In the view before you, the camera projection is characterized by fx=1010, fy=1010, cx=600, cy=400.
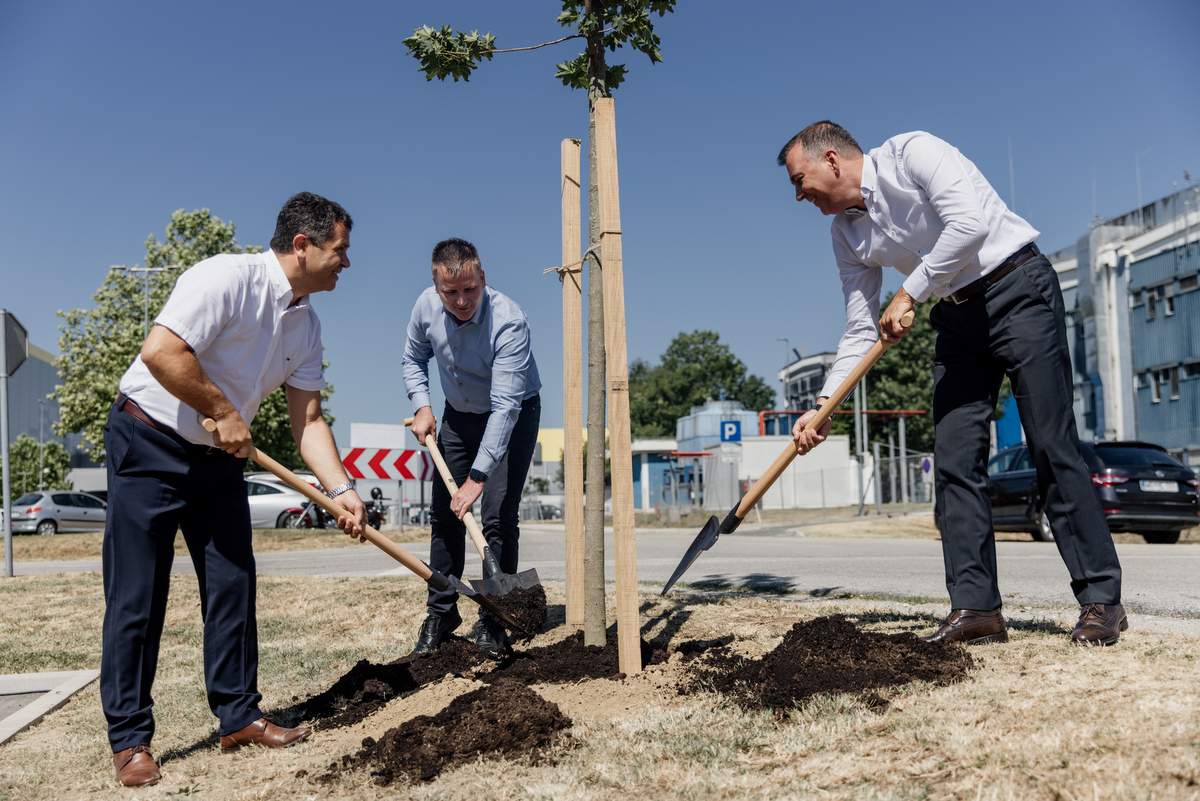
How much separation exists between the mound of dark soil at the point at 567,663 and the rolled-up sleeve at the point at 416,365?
1636 mm

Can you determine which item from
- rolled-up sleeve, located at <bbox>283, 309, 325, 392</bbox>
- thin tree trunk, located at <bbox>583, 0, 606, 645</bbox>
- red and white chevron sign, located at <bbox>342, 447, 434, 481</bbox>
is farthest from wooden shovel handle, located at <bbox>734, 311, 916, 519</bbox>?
red and white chevron sign, located at <bbox>342, 447, 434, 481</bbox>

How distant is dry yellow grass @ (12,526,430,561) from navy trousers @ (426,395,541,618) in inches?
492

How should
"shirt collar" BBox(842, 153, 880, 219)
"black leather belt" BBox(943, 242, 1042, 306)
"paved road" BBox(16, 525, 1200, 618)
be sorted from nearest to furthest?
"black leather belt" BBox(943, 242, 1042, 306), "shirt collar" BBox(842, 153, 880, 219), "paved road" BBox(16, 525, 1200, 618)

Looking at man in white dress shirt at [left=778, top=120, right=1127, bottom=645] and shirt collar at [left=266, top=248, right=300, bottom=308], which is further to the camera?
man in white dress shirt at [left=778, top=120, right=1127, bottom=645]

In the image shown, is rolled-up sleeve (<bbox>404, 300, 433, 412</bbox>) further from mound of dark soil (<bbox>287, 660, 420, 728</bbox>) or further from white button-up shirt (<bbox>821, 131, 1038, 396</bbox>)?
white button-up shirt (<bbox>821, 131, 1038, 396</bbox>)

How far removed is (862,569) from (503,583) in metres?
5.36

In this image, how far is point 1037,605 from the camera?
567cm

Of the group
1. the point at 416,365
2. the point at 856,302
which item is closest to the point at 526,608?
the point at 416,365

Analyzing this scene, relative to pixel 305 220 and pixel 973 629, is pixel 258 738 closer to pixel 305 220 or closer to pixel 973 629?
pixel 305 220

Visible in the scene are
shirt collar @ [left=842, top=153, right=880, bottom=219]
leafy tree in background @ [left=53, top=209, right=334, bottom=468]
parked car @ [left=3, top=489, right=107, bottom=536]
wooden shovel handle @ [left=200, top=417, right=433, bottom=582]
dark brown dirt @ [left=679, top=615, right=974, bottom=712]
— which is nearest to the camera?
dark brown dirt @ [left=679, top=615, right=974, bottom=712]

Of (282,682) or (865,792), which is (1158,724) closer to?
(865,792)

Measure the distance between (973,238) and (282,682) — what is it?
3777mm

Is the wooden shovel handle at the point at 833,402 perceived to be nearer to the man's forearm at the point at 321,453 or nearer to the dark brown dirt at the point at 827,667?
the dark brown dirt at the point at 827,667

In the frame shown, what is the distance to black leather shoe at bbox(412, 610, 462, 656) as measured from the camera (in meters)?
5.10
